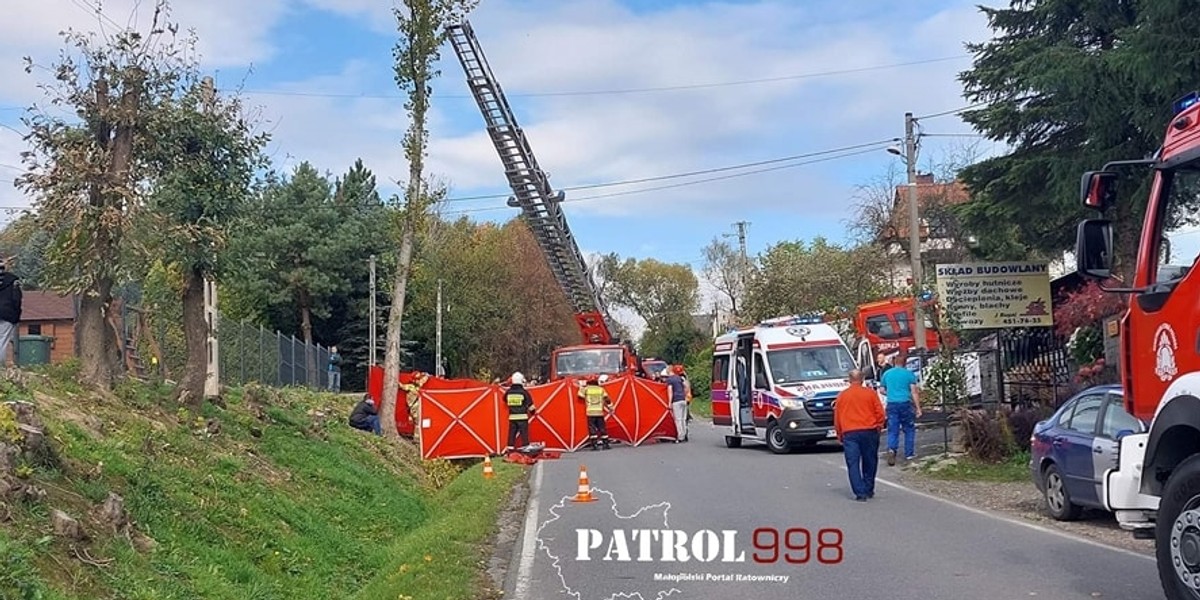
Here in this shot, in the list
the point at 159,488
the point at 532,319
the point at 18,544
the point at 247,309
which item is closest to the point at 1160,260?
the point at 18,544

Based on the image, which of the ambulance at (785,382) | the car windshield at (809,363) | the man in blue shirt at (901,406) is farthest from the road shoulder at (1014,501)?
the car windshield at (809,363)

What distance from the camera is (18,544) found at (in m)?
8.04

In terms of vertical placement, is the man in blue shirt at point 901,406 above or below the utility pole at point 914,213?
below

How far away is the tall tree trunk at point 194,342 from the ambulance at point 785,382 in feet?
35.5

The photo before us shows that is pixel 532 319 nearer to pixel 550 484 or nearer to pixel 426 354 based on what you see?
pixel 426 354

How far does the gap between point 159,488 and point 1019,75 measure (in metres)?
13.9

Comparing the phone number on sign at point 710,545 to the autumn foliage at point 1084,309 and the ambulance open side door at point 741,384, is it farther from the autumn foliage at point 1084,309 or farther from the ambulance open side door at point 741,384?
the ambulance open side door at point 741,384

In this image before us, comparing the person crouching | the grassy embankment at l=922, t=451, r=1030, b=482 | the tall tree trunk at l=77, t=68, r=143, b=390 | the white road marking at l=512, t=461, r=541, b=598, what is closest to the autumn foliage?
the grassy embankment at l=922, t=451, r=1030, b=482

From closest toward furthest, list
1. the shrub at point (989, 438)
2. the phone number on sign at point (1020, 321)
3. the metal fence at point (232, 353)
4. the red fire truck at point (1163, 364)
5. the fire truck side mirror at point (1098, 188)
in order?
the red fire truck at point (1163, 364) < the fire truck side mirror at point (1098, 188) < the shrub at point (989, 438) < the metal fence at point (232, 353) < the phone number on sign at point (1020, 321)

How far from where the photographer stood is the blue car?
479 inches

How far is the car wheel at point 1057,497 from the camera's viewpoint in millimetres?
12805

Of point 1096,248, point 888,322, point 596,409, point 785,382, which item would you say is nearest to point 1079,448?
point 1096,248

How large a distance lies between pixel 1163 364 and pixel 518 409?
1639 centimetres

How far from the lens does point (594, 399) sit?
2489 centimetres
